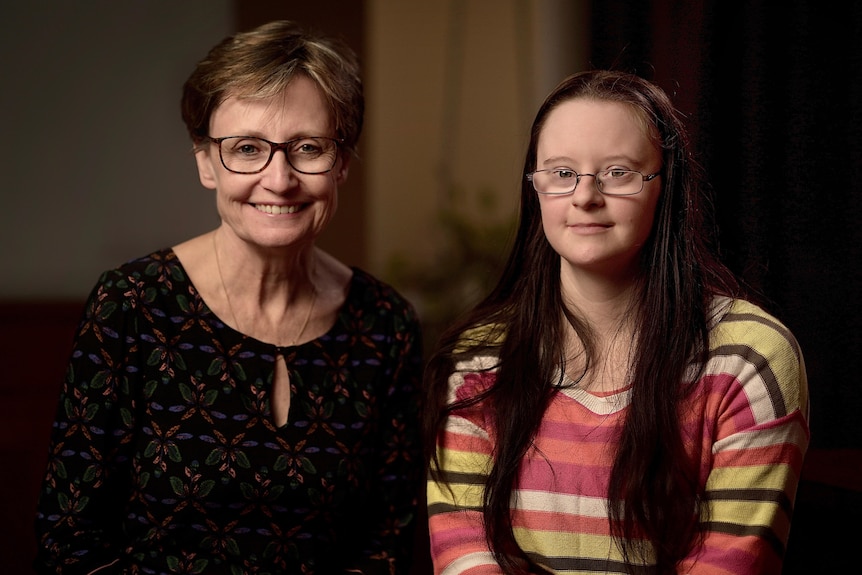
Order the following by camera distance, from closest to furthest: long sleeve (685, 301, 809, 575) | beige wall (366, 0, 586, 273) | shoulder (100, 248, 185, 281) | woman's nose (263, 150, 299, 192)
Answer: long sleeve (685, 301, 809, 575), woman's nose (263, 150, 299, 192), shoulder (100, 248, 185, 281), beige wall (366, 0, 586, 273)

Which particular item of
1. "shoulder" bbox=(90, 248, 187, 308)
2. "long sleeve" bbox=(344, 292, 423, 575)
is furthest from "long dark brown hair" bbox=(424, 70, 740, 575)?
"shoulder" bbox=(90, 248, 187, 308)

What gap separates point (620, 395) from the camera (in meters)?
1.57

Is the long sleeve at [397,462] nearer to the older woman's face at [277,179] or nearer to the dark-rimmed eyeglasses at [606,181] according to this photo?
the older woman's face at [277,179]

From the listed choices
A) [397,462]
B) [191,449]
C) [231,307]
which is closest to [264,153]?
[231,307]

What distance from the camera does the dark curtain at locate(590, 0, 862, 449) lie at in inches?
78.5

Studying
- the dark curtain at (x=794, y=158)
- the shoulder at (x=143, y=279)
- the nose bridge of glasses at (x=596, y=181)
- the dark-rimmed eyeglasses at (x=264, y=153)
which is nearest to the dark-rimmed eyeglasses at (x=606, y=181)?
the nose bridge of glasses at (x=596, y=181)

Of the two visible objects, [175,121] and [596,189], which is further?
[175,121]

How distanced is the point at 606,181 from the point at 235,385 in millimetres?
770

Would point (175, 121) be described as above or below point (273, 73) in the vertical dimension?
below

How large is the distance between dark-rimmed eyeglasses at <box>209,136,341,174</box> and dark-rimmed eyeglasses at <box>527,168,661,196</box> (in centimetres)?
47

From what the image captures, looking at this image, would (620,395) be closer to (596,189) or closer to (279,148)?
(596,189)

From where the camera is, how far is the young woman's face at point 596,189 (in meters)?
1.49

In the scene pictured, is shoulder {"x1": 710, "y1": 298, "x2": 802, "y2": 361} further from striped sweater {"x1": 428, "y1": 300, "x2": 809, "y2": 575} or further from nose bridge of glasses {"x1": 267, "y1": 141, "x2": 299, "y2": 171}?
nose bridge of glasses {"x1": 267, "y1": 141, "x2": 299, "y2": 171}

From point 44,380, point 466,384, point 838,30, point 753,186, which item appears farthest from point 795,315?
point 44,380
